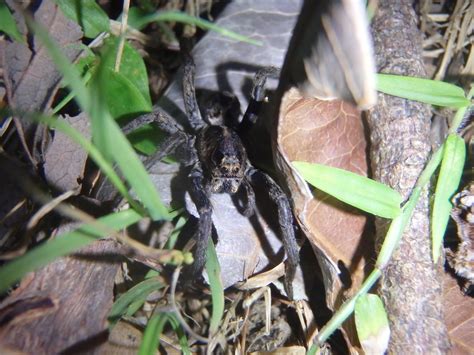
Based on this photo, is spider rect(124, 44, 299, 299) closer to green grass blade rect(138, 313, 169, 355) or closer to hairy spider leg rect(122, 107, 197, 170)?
hairy spider leg rect(122, 107, 197, 170)

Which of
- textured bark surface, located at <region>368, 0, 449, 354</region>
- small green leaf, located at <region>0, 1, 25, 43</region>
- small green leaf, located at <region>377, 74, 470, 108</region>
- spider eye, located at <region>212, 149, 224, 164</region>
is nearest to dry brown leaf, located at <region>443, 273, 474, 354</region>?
textured bark surface, located at <region>368, 0, 449, 354</region>

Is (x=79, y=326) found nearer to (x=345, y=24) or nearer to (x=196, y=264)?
(x=196, y=264)

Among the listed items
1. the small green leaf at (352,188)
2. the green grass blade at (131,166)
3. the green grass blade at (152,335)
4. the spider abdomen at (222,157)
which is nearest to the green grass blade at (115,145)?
the green grass blade at (131,166)

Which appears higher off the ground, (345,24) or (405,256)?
(345,24)

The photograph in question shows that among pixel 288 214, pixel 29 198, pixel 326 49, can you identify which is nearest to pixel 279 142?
pixel 288 214

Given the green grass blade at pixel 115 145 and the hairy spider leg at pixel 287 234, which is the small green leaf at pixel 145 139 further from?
the green grass blade at pixel 115 145

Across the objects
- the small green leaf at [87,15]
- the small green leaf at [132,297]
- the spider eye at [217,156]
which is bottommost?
the small green leaf at [132,297]
